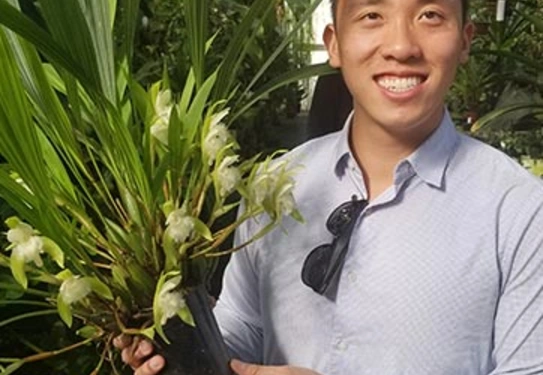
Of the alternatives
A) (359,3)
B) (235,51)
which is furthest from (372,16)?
(235,51)

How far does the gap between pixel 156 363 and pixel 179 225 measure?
123 mm

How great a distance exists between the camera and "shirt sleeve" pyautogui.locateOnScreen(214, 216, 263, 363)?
894mm

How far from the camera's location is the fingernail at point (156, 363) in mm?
713

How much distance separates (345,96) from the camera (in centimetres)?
154

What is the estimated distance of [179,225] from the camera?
2.20ft

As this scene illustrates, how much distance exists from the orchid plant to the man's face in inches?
4.1

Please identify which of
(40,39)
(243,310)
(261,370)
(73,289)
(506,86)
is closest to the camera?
(40,39)

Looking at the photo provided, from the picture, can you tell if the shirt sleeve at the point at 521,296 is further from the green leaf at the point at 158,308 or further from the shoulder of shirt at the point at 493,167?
the green leaf at the point at 158,308

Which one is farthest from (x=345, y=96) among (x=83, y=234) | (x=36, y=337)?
(x=83, y=234)

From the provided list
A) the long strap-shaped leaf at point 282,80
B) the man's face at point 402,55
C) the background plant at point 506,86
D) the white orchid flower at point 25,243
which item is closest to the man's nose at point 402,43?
the man's face at point 402,55

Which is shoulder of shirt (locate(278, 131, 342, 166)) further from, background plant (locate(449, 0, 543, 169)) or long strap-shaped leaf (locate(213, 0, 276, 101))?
background plant (locate(449, 0, 543, 169))

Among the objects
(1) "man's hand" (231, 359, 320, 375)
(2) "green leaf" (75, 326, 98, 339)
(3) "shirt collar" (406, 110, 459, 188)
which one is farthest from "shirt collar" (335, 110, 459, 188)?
(2) "green leaf" (75, 326, 98, 339)

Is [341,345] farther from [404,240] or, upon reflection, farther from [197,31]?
[197,31]

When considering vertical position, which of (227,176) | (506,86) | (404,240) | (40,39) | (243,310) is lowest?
(506,86)
